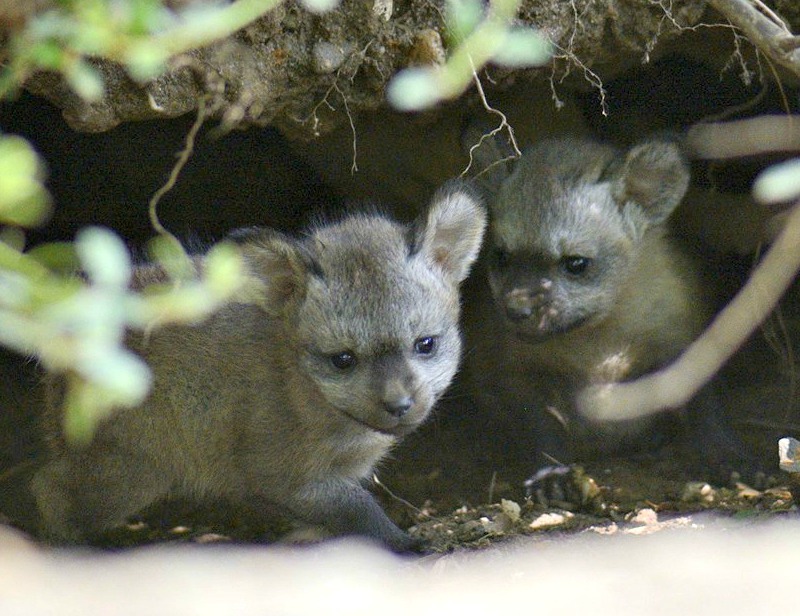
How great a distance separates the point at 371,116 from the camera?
5785 millimetres

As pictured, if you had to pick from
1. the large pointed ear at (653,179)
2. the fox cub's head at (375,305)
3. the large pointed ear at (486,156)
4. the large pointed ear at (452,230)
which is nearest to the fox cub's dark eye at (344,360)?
the fox cub's head at (375,305)

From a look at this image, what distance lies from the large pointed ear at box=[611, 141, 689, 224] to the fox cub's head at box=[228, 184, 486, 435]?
1.03m

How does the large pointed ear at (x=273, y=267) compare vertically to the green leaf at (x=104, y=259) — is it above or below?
below

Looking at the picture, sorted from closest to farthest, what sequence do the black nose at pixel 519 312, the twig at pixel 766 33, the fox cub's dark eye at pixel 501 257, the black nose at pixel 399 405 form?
1. the twig at pixel 766 33
2. the black nose at pixel 399 405
3. the black nose at pixel 519 312
4. the fox cub's dark eye at pixel 501 257

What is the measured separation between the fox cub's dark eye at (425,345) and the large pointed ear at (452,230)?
40 cm

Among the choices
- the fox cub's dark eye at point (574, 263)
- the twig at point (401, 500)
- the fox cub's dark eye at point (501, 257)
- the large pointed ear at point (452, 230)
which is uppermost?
the large pointed ear at point (452, 230)

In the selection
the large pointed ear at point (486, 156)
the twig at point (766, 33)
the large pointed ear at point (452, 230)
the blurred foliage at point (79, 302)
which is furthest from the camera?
the large pointed ear at point (486, 156)

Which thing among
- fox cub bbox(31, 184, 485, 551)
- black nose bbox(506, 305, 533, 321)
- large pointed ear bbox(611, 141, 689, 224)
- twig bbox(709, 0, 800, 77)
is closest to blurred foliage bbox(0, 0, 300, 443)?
fox cub bbox(31, 184, 485, 551)

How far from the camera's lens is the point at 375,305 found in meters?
4.30

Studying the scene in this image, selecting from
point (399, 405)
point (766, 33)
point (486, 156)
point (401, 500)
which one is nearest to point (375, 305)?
point (399, 405)

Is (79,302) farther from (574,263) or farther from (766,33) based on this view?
(574,263)

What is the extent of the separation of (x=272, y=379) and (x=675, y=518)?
1.88 metres

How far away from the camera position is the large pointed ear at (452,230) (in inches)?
180

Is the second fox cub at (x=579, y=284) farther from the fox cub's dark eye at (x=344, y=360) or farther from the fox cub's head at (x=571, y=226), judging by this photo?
the fox cub's dark eye at (x=344, y=360)
